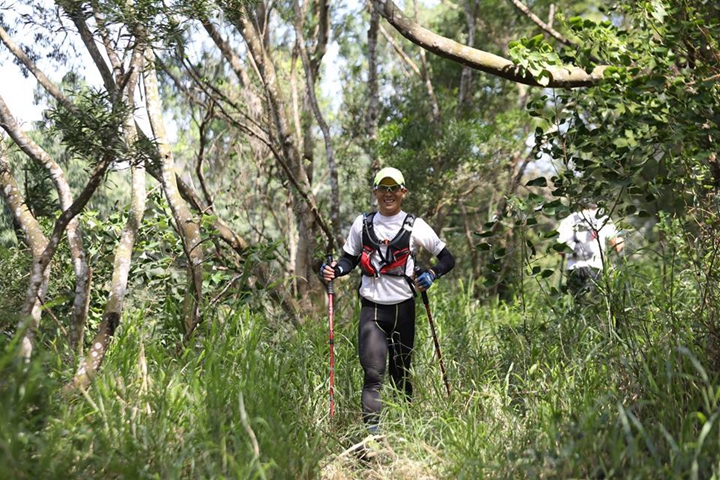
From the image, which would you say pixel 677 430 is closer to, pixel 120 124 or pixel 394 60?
pixel 120 124

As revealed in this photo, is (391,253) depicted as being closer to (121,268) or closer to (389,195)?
(389,195)

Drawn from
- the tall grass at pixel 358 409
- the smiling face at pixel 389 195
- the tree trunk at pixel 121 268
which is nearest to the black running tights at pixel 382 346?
the tall grass at pixel 358 409

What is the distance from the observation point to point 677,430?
3164mm

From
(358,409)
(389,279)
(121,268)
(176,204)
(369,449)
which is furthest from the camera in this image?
(176,204)

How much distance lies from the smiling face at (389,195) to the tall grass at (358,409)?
1272 mm

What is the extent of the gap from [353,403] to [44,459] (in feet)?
8.54

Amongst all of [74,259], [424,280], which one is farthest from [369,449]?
[74,259]

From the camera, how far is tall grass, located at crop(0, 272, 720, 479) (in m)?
2.84

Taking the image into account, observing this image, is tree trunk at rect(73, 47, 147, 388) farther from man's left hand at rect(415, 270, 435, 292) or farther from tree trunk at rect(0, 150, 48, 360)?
man's left hand at rect(415, 270, 435, 292)

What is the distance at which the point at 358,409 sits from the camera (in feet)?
16.0

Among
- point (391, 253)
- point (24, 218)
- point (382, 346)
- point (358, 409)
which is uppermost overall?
point (24, 218)

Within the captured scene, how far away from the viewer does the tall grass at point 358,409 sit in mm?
2838

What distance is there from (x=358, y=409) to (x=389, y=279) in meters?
1.04

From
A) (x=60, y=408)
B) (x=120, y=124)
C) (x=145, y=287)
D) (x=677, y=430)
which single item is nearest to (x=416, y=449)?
(x=677, y=430)
